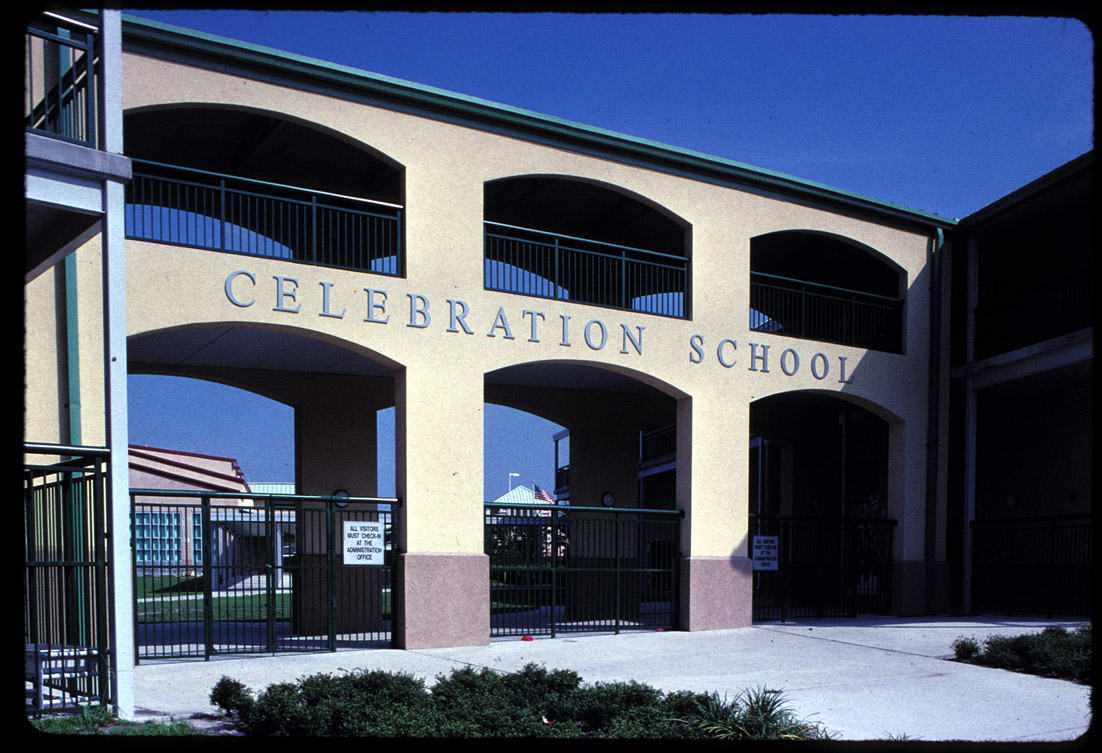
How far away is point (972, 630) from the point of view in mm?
14297

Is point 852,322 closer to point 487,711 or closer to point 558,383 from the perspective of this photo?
point 558,383

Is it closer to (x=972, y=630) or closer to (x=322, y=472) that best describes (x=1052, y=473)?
(x=972, y=630)

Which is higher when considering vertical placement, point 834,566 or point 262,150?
point 262,150

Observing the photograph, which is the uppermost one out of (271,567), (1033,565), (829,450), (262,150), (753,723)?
(262,150)

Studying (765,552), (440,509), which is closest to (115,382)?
(440,509)

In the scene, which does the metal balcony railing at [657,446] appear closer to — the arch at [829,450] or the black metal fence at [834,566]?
the arch at [829,450]

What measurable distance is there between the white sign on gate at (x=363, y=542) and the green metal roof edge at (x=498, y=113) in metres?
5.77

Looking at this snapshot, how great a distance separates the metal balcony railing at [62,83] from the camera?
7.29 meters

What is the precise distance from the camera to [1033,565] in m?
17.2

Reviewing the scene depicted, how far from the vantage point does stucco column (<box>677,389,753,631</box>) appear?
586 inches

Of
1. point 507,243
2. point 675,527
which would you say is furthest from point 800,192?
point 675,527

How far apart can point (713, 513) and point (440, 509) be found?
470 centimetres

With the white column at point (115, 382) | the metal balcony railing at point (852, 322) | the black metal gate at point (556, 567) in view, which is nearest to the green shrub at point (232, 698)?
the white column at point (115, 382)

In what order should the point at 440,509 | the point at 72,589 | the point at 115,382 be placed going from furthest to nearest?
the point at 440,509
the point at 72,589
the point at 115,382
